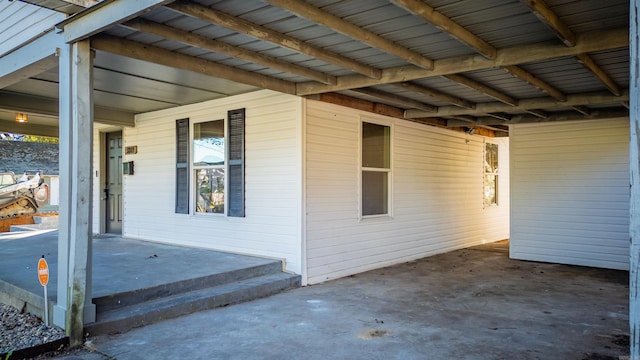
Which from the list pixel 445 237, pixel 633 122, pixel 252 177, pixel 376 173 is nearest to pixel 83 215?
pixel 252 177

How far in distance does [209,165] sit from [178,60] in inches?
101

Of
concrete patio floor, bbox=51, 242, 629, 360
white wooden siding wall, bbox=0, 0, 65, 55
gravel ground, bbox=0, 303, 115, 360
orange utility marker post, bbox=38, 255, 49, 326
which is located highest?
white wooden siding wall, bbox=0, 0, 65, 55

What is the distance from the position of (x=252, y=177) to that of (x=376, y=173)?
6.45 feet

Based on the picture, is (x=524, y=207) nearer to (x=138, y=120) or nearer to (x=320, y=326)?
(x=320, y=326)

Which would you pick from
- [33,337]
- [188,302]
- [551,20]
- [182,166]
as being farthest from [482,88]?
[33,337]

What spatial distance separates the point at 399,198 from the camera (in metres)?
7.28

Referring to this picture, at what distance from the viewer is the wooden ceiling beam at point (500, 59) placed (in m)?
3.58

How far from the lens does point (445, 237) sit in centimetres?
852

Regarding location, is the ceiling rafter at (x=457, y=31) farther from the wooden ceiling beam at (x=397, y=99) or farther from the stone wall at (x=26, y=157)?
the stone wall at (x=26, y=157)

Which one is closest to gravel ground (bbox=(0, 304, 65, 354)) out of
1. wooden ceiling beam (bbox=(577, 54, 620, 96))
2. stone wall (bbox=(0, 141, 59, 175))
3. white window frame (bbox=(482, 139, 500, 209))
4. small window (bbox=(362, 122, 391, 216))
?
small window (bbox=(362, 122, 391, 216))

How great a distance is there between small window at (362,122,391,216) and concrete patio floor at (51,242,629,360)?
→ 1.20 m

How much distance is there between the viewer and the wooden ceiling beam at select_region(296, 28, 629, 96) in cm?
358

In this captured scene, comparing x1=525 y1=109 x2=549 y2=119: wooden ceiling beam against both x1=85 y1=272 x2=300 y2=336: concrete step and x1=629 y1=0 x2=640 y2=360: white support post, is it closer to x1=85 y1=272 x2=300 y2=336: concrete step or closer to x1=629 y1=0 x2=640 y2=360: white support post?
x1=85 y1=272 x2=300 y2=336: concrete step

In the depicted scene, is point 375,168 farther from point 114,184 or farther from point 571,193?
point 114,184
